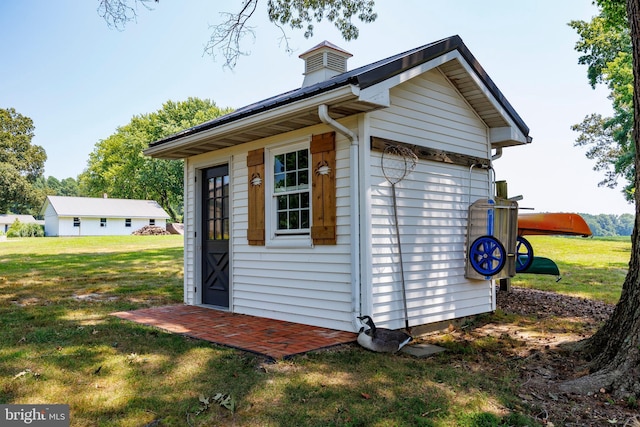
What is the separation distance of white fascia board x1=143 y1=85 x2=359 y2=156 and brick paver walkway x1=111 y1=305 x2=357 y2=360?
2449mm

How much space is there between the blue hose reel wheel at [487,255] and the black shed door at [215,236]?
3.63m

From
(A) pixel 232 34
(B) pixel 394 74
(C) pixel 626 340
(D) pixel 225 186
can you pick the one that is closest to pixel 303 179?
(B) pixel 394 74

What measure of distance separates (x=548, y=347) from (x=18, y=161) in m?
55.8

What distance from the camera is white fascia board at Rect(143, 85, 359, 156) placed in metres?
4.33

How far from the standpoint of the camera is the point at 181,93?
40656 mm

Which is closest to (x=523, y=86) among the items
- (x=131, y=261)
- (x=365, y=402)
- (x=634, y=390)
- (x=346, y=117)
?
(x=346, y=117)

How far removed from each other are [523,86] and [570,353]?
32.2 ft

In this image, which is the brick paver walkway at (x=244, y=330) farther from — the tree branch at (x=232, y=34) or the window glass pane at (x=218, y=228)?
the tree branch at (x=232, y=34)

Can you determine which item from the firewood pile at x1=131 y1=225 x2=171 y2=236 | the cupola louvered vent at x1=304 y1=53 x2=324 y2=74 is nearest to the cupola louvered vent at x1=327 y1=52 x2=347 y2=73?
the cupola louvered vent at x1=304 y1=53 x2=324 y2=74

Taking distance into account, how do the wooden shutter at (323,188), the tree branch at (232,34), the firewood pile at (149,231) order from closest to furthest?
the wooden shutter at (323,188) → the tree branch at (232,34) → the firewood pile at (149,231)

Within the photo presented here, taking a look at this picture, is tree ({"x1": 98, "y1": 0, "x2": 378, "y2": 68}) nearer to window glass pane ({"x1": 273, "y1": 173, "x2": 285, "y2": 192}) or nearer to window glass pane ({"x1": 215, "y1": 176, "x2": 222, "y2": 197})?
window glass pane ({"x1": 215, "y1": 176, "x2": 222, "y2": 197})

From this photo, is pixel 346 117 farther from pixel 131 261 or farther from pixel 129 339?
pixel 131 261

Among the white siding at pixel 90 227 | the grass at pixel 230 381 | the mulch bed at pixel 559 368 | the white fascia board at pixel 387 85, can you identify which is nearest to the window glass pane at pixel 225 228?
the grass at pixel 230 381

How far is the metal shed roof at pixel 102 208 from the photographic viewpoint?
122ft
